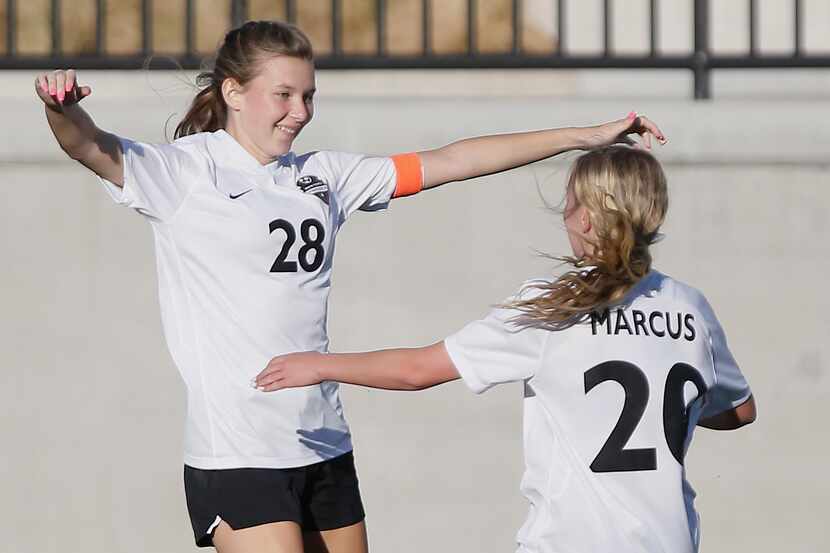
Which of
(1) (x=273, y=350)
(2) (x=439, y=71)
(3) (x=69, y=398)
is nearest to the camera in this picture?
(1) (x=273, y=350)

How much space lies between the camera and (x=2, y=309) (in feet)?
18.3

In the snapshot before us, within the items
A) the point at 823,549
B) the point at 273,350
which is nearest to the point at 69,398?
the point at 273,350

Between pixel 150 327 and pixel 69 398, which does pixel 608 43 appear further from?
pixel 69 398

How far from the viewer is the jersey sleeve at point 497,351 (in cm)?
296

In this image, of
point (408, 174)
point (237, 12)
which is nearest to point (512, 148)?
point (408, 174)

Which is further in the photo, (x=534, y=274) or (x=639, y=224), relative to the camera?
(x=534, y=274)

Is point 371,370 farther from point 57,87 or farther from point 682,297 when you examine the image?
point 57,87

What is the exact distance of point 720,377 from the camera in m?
3.22

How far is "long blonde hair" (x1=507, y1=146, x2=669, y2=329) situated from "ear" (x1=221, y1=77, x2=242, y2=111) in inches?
40.7

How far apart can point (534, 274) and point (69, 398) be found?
192 cm

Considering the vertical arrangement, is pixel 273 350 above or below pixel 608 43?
below

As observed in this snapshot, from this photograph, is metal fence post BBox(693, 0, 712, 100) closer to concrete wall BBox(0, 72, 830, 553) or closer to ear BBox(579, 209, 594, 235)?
concrete wall BBox(0, 72, 830, 553)

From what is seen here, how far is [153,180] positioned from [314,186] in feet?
1.49

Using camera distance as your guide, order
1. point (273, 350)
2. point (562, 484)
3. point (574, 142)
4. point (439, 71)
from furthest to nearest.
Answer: point (439, 71)
point (574, 142)
point (273, 350)
point (562, 484)
